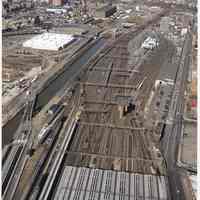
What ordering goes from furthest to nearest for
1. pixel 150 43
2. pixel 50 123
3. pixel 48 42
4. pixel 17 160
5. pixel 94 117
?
pixel 150 43 → pixel 48 42 → pixel 94 117 → pixel 50 123 → pixel 17 160

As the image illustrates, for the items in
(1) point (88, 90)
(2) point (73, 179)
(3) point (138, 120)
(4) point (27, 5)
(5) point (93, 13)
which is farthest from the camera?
(4) point (27, 5)

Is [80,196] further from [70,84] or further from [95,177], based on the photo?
[70,84]

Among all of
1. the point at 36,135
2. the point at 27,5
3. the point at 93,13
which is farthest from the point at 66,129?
the point at 27,5

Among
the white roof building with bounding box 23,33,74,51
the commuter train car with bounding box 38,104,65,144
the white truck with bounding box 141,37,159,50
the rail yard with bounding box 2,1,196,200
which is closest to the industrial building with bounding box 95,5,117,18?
the rail yard with bounding box 2,1,196,200

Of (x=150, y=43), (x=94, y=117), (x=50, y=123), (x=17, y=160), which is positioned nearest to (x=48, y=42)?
(x=150, y=43)

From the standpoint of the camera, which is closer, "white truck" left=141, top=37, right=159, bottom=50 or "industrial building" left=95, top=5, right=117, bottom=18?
"white truck" left=141, top=37, right=159, bottom=50

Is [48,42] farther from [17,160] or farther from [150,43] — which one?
[17,160]

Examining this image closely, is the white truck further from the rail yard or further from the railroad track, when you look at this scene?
the railroad track

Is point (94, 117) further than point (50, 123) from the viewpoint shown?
Yes
